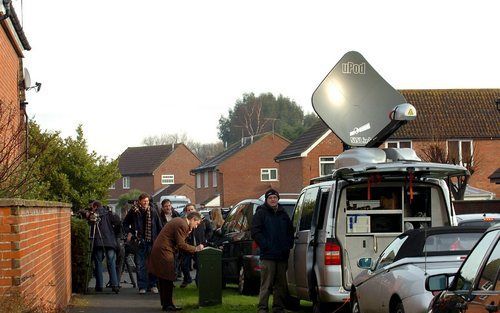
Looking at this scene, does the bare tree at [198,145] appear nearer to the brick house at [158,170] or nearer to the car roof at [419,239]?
the brick house at [158,170]

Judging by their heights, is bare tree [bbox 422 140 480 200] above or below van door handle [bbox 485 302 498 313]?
above

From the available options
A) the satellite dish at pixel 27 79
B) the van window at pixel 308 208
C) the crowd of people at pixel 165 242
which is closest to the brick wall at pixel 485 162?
the crowd of people at pixel 165 242

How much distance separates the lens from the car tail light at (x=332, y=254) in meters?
13.9

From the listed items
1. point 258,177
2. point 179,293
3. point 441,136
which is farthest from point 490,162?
point 179,293

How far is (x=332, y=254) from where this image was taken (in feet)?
45.7

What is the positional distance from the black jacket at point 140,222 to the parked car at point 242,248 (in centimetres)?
142

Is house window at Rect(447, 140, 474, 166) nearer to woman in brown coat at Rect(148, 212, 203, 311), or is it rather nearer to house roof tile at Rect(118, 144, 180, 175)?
woman in brown coat at Rect(148, 212, 203, 311)

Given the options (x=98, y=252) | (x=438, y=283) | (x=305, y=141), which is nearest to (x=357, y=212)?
(x=438, y=283)

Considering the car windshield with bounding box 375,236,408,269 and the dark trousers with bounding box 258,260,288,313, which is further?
the dark trousers with bounding box 258,260,288,313

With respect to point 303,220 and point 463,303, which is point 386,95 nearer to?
point 303,220

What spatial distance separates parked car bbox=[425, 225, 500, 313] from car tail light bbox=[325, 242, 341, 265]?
5.20 meters

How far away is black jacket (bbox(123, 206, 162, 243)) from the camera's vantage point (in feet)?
68.2

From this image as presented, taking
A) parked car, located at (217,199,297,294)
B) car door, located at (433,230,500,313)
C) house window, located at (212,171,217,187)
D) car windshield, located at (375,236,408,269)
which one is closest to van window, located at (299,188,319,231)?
car windshield, located at (375,236,408,269)

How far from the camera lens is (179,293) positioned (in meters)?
20.7
